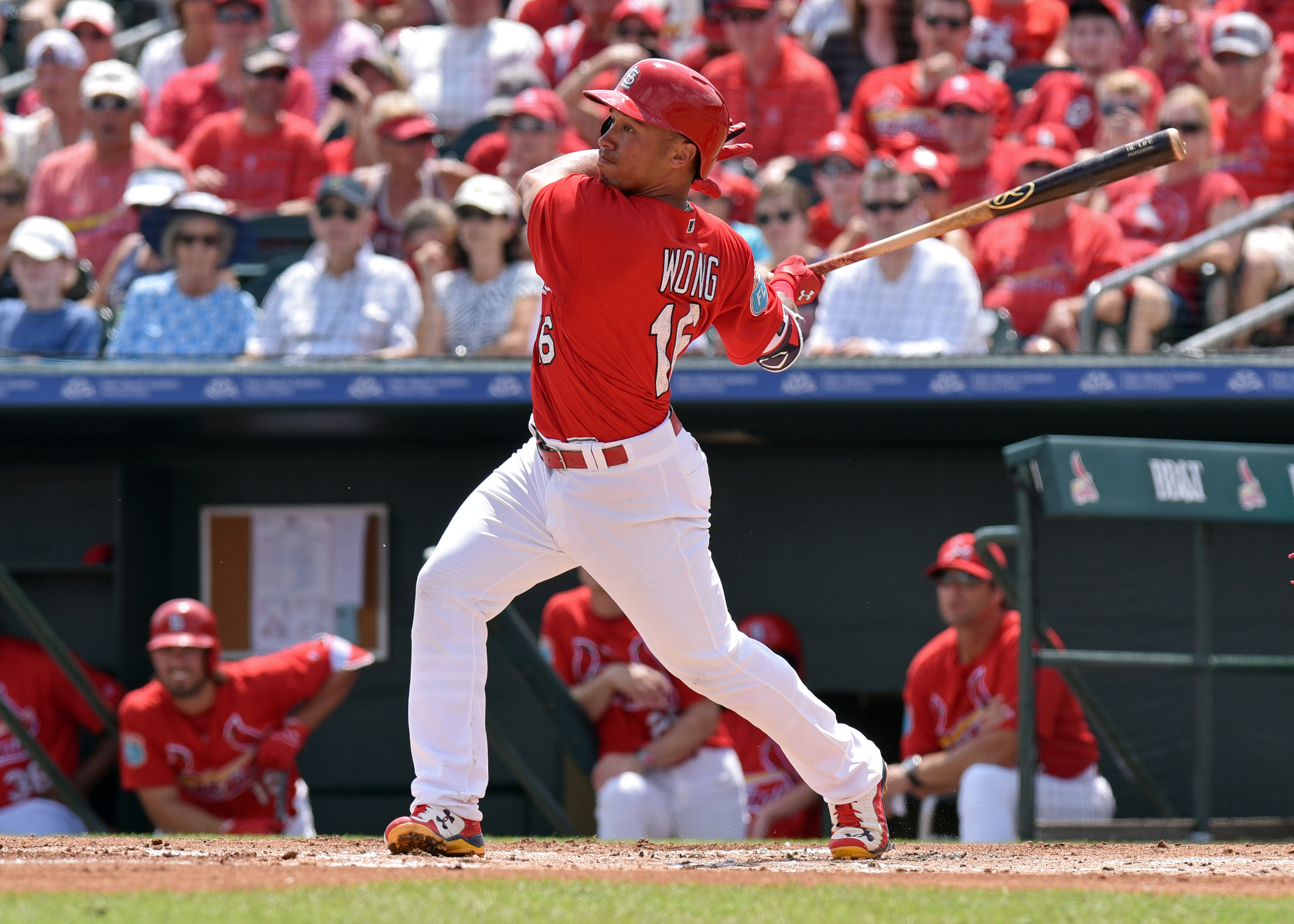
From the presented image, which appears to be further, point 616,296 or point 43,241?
point 43,241

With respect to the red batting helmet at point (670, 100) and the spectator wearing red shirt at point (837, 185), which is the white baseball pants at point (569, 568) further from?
the spectator wearing red shirt at point (837, 185)

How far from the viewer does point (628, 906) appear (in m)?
3.04

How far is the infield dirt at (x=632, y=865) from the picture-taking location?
3.35 m

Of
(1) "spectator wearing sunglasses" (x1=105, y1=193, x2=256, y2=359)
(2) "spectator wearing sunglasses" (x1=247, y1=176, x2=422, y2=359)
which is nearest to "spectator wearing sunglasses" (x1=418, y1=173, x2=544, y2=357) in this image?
(2) "spectator wearing sunglasses" (x1=247, y1=176, x2=422, y2=359)

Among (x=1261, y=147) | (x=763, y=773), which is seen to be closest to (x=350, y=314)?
(x=763, y=773)

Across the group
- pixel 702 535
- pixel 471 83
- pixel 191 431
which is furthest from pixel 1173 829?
pixel 471 83

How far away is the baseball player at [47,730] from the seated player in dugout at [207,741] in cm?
46

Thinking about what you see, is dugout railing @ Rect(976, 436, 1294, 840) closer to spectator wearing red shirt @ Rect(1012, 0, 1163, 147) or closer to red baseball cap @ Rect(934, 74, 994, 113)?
red baseball cap @ Rect(934, 74, 994, 113)

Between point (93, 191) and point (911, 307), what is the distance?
4.07m

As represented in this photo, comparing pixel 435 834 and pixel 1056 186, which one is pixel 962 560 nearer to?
pixel 1056 186

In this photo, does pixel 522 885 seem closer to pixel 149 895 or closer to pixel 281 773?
pixel 149 895

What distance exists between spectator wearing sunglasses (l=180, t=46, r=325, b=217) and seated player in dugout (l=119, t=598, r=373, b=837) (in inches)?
97.8

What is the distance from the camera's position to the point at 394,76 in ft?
28.1

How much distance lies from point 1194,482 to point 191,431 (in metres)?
4.08
